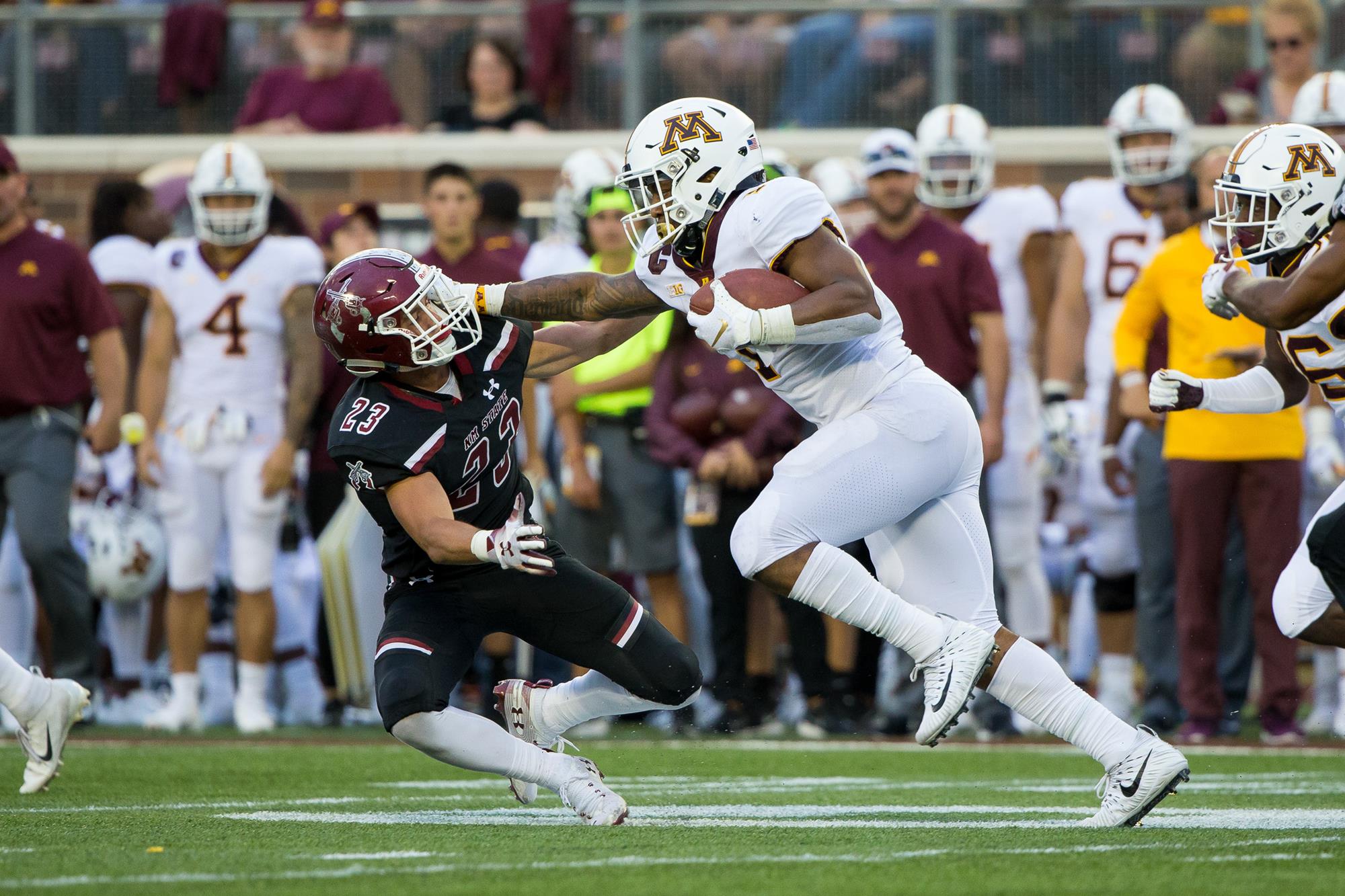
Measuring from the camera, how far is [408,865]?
12.3ft

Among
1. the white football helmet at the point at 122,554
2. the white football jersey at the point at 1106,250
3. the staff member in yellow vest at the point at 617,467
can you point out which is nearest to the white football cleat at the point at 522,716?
the staff member in yellow vest at the point at 617,467

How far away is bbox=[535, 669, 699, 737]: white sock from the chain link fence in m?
6.24

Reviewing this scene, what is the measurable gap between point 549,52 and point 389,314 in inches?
255

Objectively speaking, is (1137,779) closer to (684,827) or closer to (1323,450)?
(684,827)

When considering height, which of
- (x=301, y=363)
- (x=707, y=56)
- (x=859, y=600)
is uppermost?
(x=707, y=56)

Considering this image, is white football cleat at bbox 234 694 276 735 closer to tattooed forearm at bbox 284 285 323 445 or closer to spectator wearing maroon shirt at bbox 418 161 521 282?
tattooed forearm at bbox 284 285 323 445

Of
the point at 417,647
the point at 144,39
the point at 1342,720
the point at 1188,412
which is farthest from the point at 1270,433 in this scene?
the point at 144,39

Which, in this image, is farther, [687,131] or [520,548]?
[687,131]

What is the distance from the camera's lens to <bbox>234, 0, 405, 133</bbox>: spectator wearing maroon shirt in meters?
10.7

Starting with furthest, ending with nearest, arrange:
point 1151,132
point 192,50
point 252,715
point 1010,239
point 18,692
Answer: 1. point 192,50
2. point 1010,239
3. point 1151,132
4. point 252,715
5. point 18,692

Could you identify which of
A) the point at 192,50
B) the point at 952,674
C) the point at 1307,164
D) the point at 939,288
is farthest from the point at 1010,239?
the point at 192,50

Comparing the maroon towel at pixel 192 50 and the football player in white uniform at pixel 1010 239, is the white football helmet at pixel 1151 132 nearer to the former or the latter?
the football player in white uniform at pixel 1010 239

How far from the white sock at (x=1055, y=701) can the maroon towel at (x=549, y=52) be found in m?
6.77

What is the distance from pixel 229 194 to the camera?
762 cm
